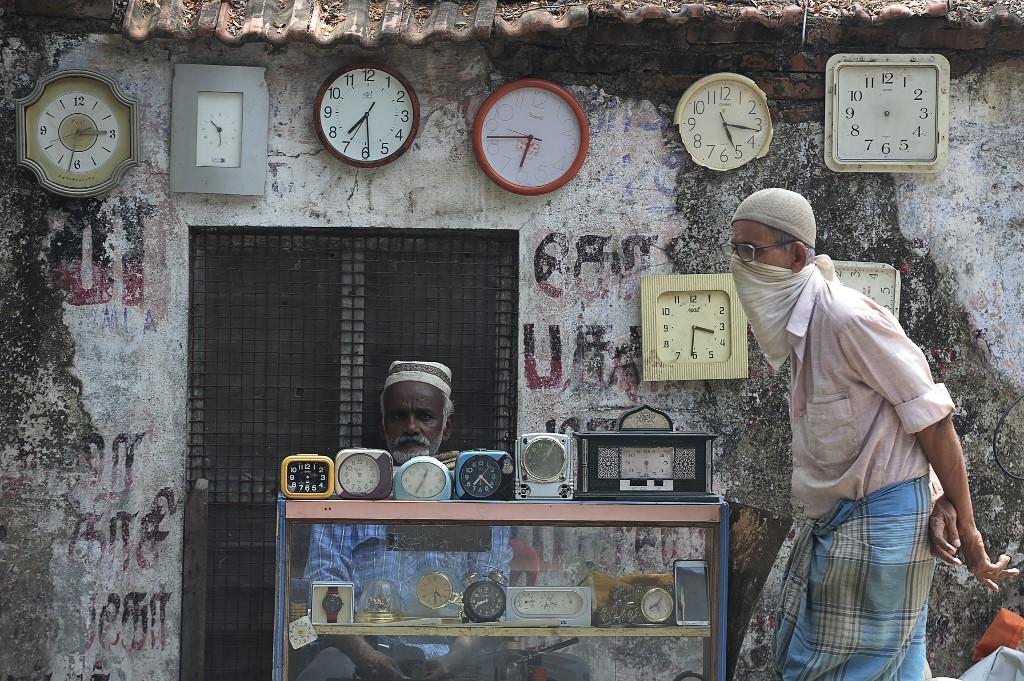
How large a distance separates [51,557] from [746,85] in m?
3.71

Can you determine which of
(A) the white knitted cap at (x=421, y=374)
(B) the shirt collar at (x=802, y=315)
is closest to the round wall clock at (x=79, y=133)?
(A) the white knitted cap at (x=421, y=374)

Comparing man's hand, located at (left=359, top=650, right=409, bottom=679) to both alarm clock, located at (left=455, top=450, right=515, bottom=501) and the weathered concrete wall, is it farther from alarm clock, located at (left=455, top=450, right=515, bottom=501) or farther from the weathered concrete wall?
the weathered concrete wall

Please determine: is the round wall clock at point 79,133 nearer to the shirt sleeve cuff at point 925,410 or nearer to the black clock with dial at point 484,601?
the black clock with dial at point 484,601

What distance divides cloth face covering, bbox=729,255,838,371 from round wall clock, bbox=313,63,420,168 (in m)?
2.14

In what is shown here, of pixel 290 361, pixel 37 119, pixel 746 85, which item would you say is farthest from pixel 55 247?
pixel 746 85

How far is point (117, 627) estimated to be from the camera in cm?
524

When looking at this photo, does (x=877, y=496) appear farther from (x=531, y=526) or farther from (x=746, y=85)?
(x=746, y=85)

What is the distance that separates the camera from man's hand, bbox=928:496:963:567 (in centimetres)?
334

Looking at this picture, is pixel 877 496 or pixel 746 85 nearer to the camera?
pixel 877 496

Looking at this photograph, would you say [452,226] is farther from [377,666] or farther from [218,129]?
[377,666]

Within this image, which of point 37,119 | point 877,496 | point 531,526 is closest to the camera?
point 877,496

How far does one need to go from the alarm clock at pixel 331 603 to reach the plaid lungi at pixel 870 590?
4.64 ft

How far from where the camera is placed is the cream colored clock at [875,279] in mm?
5301

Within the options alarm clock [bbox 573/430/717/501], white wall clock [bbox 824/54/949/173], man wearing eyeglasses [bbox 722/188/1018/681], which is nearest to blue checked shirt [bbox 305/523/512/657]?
alarm clock [bbox 573/430/717/501]
